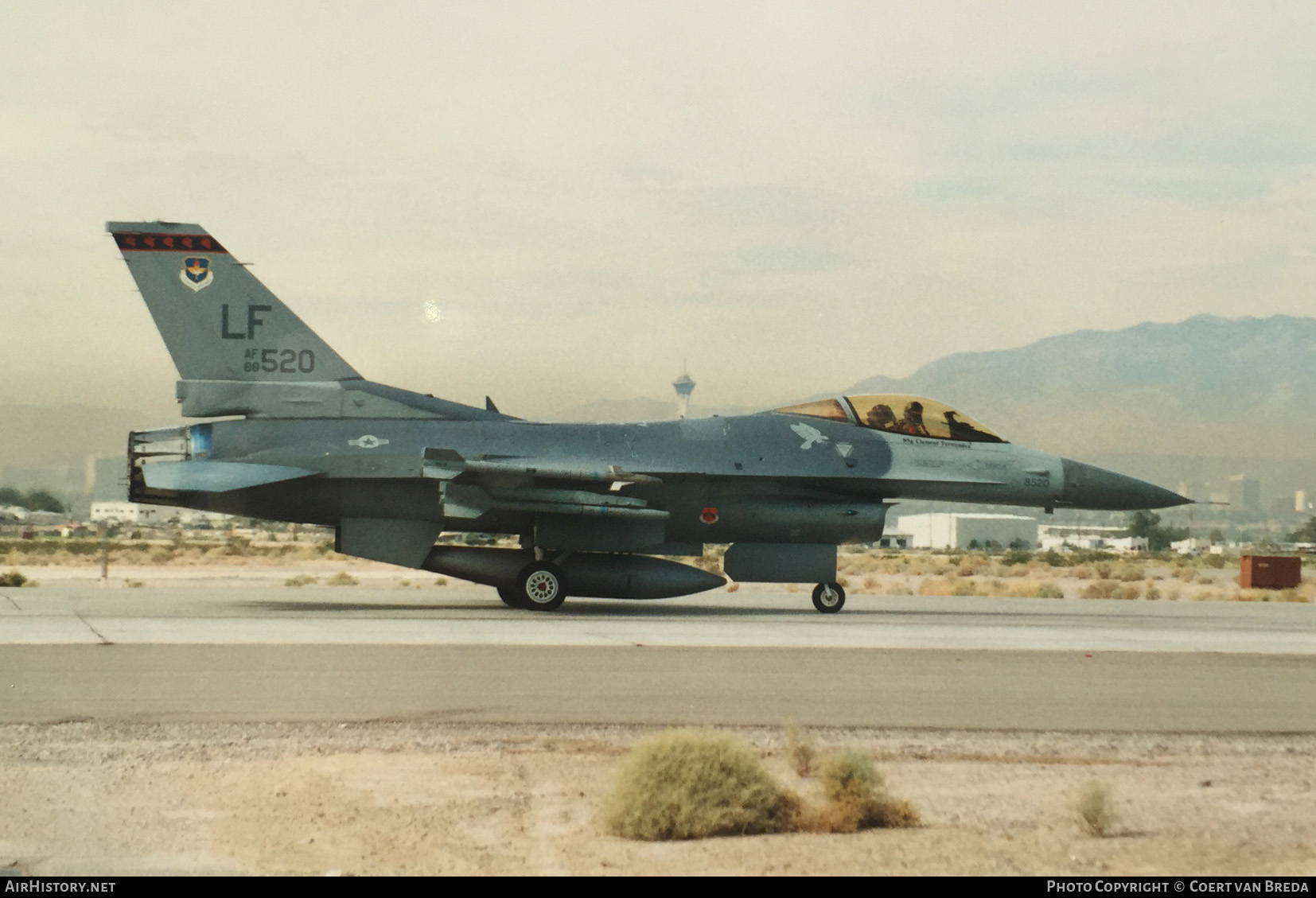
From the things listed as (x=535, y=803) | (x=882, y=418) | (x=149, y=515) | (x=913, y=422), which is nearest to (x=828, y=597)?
(x=882, y=418)

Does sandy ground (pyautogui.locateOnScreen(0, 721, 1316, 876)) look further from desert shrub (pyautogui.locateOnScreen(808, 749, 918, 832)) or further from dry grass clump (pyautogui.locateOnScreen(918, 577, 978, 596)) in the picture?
dry grass clump (pyautogui.locateOnScreen(918, 577, 978, 596))

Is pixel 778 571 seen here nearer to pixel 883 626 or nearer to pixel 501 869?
pixel 883 626

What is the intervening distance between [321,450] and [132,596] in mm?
4682

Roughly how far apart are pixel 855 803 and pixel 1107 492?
1649cm

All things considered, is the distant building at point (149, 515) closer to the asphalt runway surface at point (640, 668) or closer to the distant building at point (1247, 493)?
the asphalt runway surface at point (640, 668)

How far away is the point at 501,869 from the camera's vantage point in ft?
19.6

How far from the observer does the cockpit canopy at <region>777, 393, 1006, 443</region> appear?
21.4 meters

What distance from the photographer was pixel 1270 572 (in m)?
36.2

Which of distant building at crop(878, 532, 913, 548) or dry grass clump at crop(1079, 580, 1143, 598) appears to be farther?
distant building at crop(878, 532, 913, 548)

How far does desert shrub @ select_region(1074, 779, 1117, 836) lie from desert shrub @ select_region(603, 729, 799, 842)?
1.50 metres

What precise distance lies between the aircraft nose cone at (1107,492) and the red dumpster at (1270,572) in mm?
15818

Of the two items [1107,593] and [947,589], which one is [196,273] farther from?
[1107,593]

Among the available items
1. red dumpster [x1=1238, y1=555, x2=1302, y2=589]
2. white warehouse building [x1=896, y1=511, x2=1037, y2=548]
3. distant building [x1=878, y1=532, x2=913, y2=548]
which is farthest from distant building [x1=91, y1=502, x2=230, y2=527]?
white warehouse building [x1=896, y1=511, x2=1037, y2=548]

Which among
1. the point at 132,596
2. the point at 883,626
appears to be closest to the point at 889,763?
the point at 883,626
